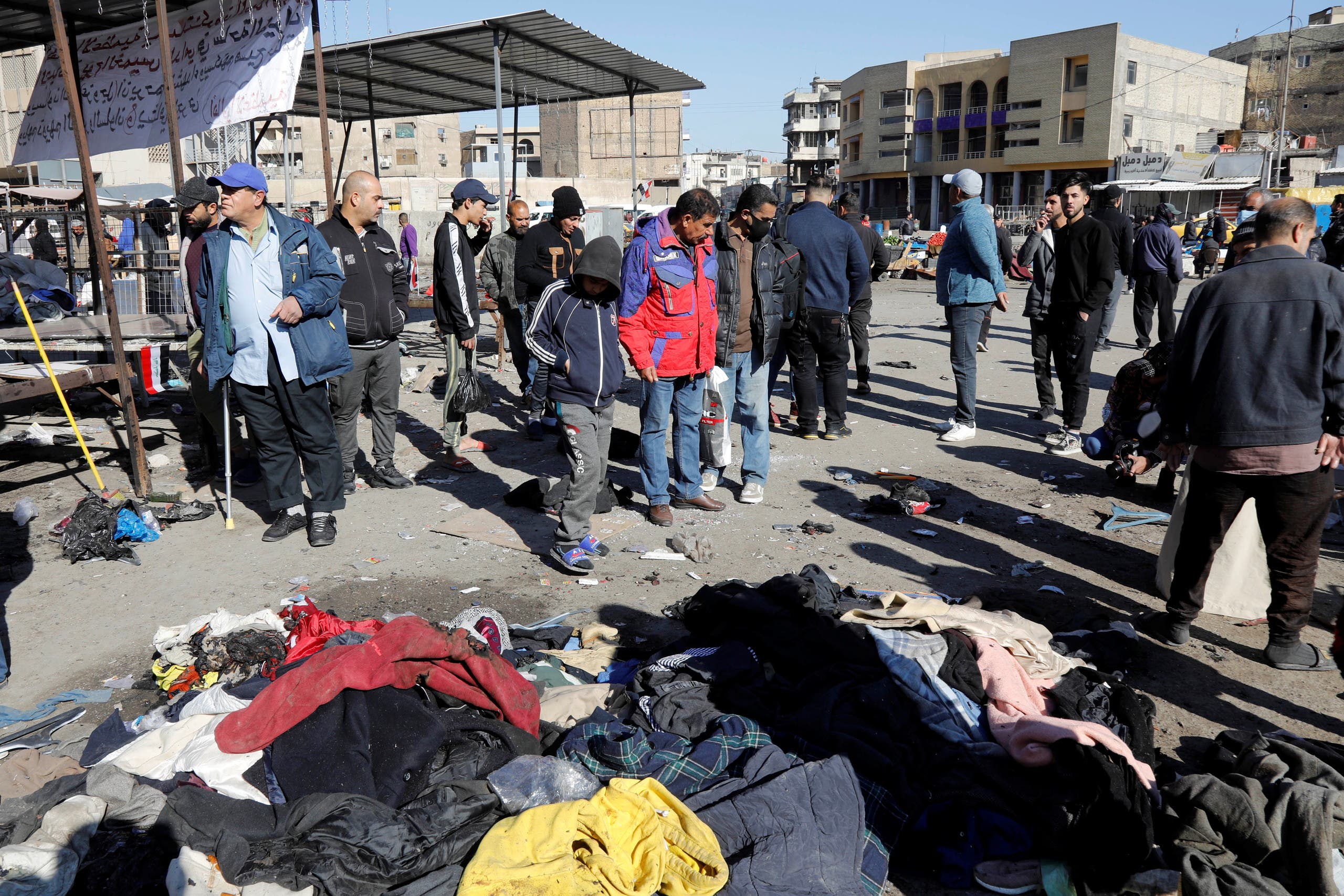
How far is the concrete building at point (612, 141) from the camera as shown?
49.6 meters

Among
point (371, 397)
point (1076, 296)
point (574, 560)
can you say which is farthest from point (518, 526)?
point (1076, 296)

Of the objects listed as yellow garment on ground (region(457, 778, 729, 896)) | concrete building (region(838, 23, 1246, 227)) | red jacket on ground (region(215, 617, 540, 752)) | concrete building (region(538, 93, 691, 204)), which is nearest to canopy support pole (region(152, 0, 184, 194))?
red jacket on ground (region(215, 617, 540, 752))

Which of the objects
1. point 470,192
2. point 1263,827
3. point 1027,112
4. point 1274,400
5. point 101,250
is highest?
point 1027,112

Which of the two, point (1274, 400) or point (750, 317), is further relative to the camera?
point (750, 317)

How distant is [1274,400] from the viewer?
3973mm

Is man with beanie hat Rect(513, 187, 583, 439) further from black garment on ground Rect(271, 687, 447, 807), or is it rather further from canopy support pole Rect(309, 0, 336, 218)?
black garment on ground Rect(271, 687, 447, 807)

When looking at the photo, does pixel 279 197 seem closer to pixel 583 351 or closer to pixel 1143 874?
pixel 583 351

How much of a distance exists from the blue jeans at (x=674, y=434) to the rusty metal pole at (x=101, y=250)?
3.60m

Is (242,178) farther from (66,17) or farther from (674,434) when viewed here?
(66,17)

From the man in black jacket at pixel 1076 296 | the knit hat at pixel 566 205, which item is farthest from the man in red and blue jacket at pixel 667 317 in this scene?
the man in black jacket at pixel 1076 296

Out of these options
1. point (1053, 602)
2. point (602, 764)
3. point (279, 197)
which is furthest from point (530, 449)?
point (279, 197)

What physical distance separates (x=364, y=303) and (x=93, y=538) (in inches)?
87.0

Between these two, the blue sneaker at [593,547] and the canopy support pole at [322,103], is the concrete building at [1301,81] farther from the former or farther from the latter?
the blue sneaker at [593,547]

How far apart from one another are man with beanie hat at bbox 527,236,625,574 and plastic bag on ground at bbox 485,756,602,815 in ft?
7.27
